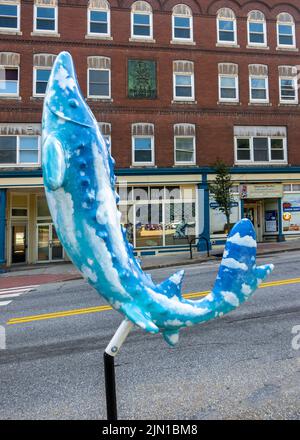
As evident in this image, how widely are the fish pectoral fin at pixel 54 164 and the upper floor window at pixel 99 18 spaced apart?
20.1 metres

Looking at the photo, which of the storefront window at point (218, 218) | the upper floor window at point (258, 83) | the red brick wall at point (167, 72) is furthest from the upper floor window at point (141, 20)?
the storefront window at point (218, 218)

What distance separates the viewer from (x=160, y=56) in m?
19.6

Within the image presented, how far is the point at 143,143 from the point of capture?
19.3m

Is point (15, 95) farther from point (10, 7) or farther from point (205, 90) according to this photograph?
point (205, 90)

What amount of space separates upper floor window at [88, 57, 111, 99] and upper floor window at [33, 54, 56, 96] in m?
2.09

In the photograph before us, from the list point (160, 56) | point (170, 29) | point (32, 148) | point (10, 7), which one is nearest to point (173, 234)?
point (32, 148)

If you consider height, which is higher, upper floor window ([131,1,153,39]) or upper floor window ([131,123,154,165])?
upper floor window ([131,1,153,39])

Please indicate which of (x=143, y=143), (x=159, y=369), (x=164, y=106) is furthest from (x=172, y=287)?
(x=164, y=106)

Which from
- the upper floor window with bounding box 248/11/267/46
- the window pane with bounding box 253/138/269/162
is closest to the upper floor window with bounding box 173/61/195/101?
the upper floor window with bounding box 248/11/267/46

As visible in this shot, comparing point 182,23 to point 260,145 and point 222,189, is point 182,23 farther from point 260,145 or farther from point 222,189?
point 222,189

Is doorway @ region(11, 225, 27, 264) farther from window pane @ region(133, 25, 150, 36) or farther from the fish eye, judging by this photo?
the fish eye

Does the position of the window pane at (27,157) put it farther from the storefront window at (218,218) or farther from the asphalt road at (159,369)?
the asphalt road at (159,369)

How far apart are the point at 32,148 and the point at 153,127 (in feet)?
21.8

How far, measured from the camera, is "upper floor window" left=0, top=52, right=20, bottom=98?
59.8 ft
